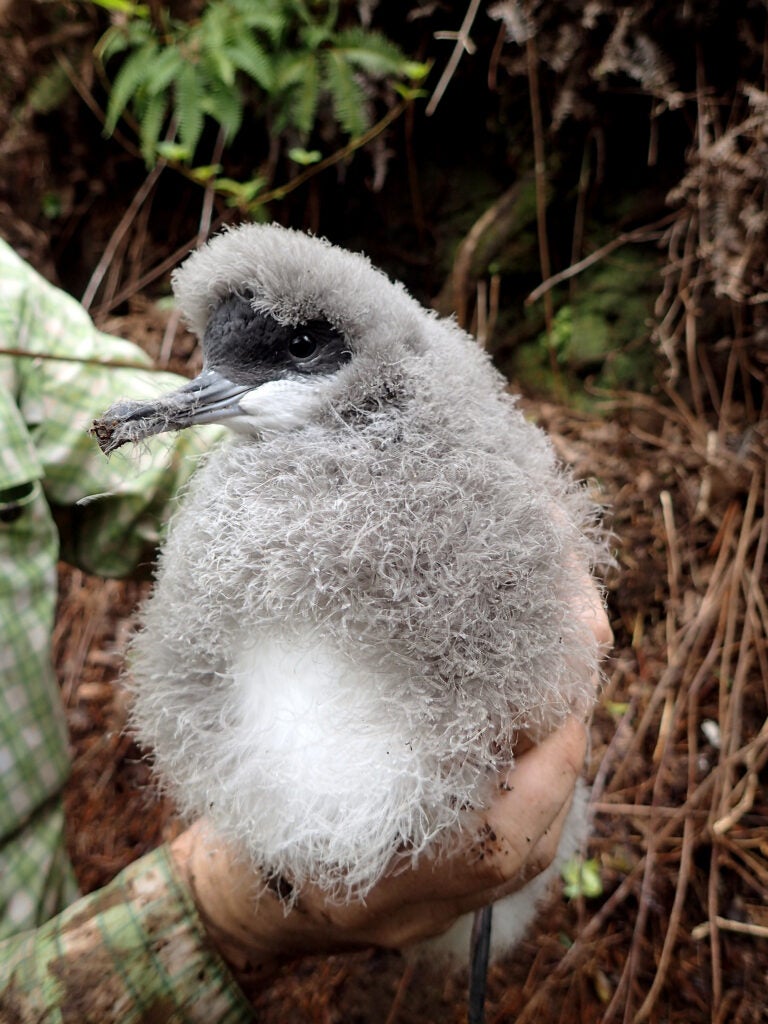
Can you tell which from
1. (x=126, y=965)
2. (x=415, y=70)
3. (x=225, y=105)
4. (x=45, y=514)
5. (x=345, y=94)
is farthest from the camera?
(x=225, y=105)

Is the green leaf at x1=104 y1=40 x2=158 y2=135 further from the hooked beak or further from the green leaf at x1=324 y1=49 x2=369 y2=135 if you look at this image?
the hooked beak

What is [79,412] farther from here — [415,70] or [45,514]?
[415,70]

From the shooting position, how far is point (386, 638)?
0.77 m

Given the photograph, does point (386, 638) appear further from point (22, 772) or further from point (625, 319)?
point (625, 319)

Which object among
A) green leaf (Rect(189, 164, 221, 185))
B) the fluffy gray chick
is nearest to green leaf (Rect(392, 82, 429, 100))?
green leaf (Rect(189, 164, 221, 185))

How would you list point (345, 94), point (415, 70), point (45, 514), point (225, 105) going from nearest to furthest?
point (45, 514) < point (415, 70) < point (345, 94) < point (225, 105)

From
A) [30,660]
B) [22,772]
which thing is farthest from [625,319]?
[22,772]

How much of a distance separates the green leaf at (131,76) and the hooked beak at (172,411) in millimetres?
1820

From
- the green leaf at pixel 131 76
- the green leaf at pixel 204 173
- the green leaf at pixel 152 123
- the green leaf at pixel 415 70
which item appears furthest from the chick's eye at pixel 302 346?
the green leaf at pixel 131 76

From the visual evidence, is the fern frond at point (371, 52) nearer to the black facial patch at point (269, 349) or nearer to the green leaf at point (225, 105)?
the green leaf at point (225, 105)

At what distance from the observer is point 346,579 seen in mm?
782

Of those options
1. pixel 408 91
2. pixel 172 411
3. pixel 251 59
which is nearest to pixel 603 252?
pixel 408 91

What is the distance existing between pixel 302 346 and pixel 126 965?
93 cm

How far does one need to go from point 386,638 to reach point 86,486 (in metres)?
0.96
